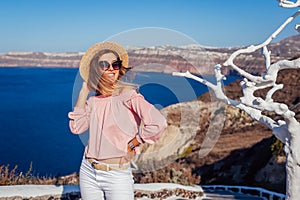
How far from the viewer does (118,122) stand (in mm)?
3037

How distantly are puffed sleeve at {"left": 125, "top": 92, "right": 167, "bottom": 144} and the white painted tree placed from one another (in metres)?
1.44

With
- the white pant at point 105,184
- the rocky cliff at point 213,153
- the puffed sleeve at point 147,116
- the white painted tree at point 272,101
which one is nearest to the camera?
the puffed sleeve at point 147,116

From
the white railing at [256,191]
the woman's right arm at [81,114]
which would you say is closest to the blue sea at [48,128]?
the woman's right arm at [81,114]

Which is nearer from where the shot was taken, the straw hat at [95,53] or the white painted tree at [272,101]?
the straw hat at [95,53]

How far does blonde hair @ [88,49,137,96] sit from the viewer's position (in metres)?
3.16

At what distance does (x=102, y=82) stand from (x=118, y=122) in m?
0.35

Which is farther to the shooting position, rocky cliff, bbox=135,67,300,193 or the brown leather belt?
rocky cliff, bbox=135,67,300,193

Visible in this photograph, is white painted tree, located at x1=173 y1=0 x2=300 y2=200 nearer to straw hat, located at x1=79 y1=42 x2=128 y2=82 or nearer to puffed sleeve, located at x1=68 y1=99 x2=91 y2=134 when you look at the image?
straw hat, located at x1=79 y1=42 x2=128 y2=82

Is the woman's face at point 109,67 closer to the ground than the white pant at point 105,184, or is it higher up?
higher up

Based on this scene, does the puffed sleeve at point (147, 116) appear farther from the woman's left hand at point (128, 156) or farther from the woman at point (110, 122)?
the woman's left hand at point (128, 156)

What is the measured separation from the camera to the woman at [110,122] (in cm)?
297

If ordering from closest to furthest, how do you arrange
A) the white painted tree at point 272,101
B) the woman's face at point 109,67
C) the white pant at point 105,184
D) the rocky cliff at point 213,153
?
the white pant at point 105,184
the woman's face at point 109,67
the rocky cliff at point 213,153
the white painted tree at point 272,101

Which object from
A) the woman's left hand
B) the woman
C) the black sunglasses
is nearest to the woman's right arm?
the woman

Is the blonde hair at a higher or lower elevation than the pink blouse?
higher
